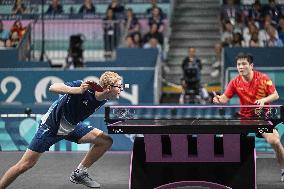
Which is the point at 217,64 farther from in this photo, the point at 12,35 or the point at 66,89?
the point at 66,89

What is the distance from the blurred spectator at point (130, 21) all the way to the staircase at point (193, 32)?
1.15 m

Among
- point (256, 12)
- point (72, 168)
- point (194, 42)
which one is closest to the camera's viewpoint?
point (72, 168)

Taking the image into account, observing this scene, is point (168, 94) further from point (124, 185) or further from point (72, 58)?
point (124, 185)

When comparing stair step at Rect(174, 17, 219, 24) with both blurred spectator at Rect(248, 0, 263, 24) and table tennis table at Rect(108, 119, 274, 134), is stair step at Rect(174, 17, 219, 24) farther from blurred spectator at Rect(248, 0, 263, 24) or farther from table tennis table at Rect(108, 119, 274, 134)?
table tennis table at Rect(108, 119, 274, 134)

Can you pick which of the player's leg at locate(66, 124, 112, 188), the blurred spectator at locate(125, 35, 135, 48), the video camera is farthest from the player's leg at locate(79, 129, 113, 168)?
the blurred spectator at locate(125, 35, 135, 48)

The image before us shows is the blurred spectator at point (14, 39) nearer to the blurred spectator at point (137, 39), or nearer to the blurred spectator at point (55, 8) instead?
the blurred spectator at point (55, 8)

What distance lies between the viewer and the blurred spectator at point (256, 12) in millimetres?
15930

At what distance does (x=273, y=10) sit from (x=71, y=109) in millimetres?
9744

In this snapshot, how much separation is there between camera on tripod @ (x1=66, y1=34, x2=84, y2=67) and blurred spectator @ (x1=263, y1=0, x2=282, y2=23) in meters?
4.46

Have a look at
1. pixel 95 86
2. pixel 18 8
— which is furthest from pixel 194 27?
pixel 95 86

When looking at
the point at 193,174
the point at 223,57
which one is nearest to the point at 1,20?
the point at 223,57

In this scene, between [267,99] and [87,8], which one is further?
[87,8]

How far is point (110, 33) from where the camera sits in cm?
1591

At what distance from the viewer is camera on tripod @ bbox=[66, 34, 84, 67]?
50.0 ft
